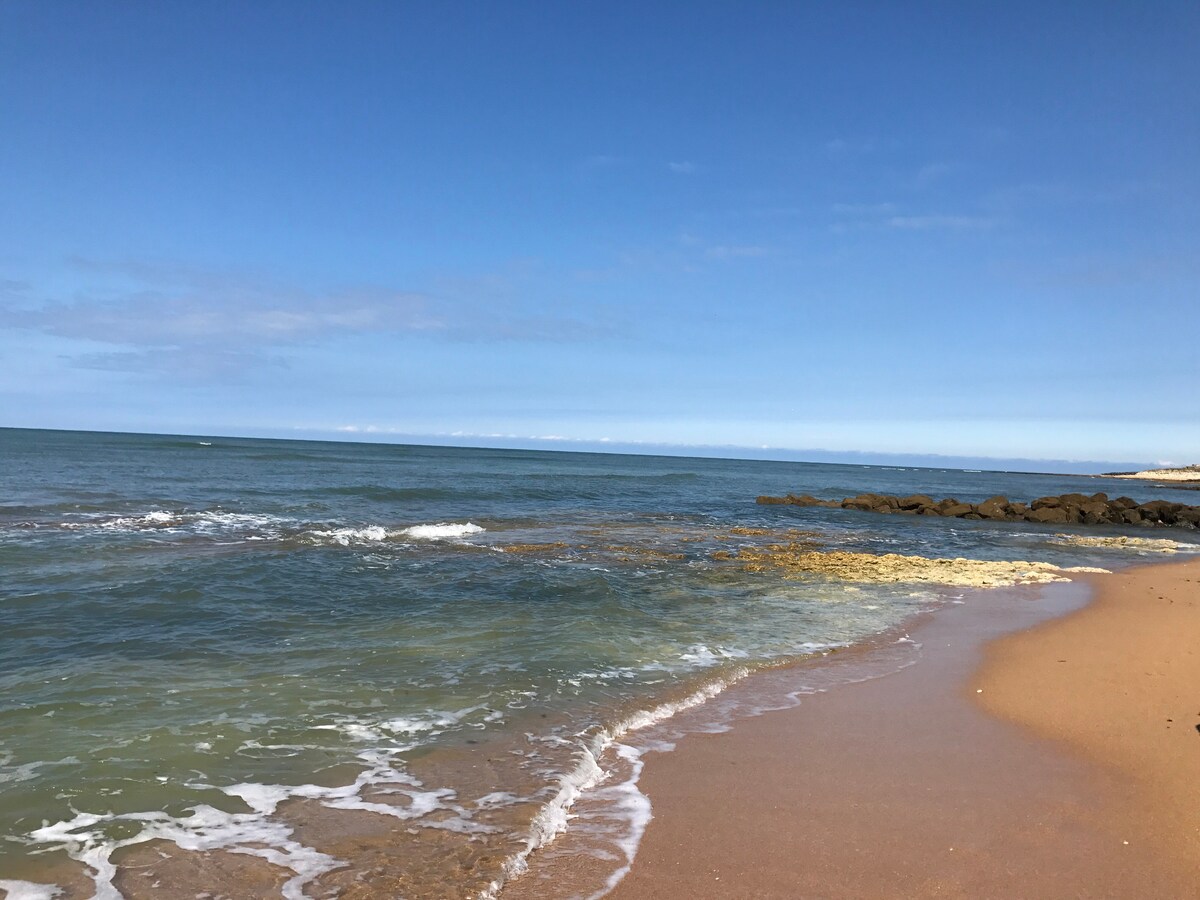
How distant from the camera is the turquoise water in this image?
441 centimetres

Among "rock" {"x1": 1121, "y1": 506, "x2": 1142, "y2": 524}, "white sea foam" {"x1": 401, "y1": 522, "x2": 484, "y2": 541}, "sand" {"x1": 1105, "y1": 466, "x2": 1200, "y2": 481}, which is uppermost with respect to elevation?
"sand" {"x1": 1105, "y1": 466, "x2": 1200, "y2": 481}

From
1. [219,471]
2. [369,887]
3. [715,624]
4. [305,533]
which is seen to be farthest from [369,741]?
[219,471]

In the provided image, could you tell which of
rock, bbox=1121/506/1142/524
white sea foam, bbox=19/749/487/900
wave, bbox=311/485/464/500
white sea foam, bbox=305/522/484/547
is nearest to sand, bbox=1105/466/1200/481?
rock, bbox=1121/506/1142/524

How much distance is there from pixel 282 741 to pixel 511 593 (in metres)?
6.69

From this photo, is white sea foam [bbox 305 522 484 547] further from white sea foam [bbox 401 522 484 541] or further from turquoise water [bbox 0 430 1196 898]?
turquoise water [bbox 0 430 1196 898]

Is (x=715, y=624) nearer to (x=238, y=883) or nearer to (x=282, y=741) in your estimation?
(x=282, y=741)

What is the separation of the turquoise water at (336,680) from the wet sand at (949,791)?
105 centimetres

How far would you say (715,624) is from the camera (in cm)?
1077

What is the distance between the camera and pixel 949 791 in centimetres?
526

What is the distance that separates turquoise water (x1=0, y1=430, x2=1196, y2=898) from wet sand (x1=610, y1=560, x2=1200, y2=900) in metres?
1.05

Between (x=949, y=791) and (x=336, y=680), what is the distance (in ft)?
19.7

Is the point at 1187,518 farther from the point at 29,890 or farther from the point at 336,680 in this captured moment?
the point at 29,890

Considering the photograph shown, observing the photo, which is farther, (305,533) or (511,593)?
(305,533)

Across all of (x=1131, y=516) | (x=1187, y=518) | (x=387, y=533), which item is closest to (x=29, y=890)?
(x=387, y=533)
